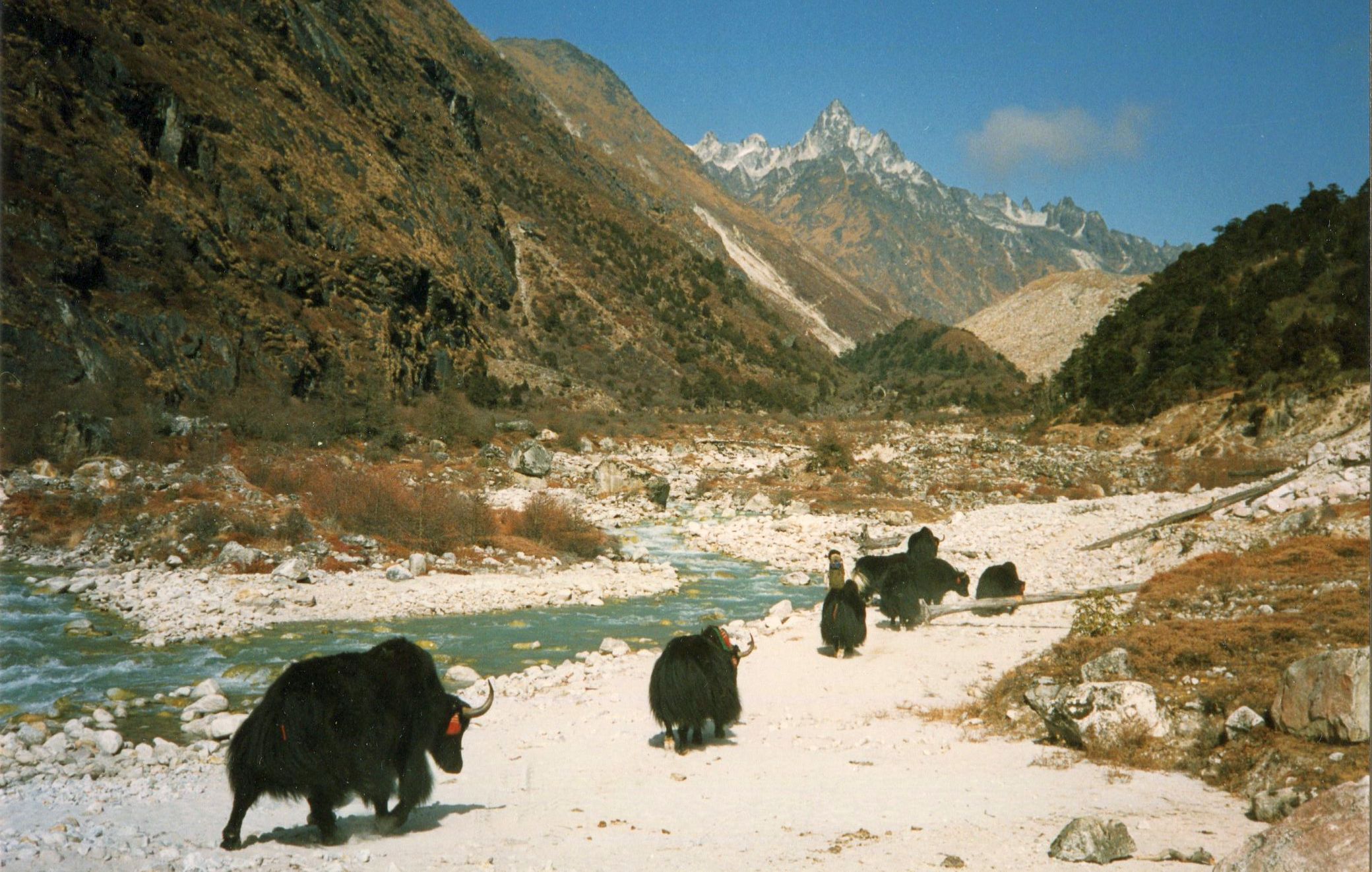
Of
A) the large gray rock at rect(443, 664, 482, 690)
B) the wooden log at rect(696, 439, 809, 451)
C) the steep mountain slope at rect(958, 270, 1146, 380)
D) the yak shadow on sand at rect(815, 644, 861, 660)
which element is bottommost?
the large gray rock at rect(443, 664, 482, 690)

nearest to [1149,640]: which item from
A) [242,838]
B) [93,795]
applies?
[242,838]

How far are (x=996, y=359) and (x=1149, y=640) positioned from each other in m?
94.9

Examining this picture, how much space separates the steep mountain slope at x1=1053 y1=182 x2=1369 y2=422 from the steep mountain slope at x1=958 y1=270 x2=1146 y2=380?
1909 inches

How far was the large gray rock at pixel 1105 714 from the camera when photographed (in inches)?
244

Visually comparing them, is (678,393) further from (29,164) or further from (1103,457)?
(29,164)

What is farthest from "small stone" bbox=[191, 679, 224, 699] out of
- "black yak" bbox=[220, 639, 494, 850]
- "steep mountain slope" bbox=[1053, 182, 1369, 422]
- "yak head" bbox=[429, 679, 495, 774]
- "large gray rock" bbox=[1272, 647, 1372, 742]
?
"steep mountain slope" bbox=[1053, 182, 1369, 422]

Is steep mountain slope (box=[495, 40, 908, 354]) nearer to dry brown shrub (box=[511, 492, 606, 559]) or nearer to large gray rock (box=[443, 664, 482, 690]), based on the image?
dry brown shrub (box=[511, 492, 606, 559])

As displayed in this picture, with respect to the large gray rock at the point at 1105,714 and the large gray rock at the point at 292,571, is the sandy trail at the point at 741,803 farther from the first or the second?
the large gray rock at the point at 292,571

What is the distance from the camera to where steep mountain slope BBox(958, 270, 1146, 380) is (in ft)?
320

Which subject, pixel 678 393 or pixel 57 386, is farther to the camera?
pixel 678 393

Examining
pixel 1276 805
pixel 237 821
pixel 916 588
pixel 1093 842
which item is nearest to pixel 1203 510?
pixel 916 588

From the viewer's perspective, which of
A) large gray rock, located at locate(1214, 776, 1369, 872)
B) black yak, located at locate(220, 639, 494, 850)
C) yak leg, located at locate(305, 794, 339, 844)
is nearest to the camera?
large gray rock, located at locate(1214, 776, 1369, 872)

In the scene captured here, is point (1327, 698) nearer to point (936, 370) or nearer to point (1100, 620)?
point (1100, 620)

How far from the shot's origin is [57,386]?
872 inches
